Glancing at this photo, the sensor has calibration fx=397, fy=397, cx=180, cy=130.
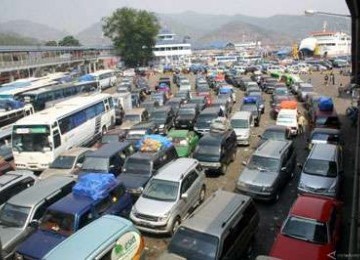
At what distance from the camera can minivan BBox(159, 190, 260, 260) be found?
10.3 m

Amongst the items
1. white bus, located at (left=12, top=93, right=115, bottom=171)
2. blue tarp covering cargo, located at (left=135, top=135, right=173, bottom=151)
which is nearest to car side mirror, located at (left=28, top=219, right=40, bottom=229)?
blue tarp covering cargo, located at (left=135, top=135, right=173, bottom=151)

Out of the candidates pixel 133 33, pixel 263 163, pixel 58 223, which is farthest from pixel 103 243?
pixel 133 33

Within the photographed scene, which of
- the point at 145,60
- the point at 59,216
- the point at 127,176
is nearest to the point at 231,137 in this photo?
the point at 127,176

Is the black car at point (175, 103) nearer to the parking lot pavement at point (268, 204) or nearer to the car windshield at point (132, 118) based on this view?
the car windshield at point (132, 118)

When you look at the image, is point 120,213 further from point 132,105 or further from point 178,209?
point 132,105

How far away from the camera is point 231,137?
21.0 metres

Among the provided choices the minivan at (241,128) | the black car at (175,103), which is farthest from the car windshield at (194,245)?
the black car at (175,103)

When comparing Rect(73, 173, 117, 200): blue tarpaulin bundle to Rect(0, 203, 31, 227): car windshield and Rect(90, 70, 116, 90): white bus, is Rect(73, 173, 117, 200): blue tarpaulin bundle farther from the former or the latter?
Rect(90, 70, 116, 90): white bus

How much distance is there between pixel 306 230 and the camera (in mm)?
11492

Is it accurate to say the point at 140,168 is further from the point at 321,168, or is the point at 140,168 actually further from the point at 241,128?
the point at 241,128

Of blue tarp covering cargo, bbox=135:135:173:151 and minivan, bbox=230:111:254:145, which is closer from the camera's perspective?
blue tarp covering cargo, bbox=135:135:173:151

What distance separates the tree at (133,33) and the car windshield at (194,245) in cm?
9012

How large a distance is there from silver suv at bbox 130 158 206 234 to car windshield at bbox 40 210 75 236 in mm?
2524

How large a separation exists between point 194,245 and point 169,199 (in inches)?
147
